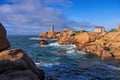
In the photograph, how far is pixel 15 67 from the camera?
1867 centimetres

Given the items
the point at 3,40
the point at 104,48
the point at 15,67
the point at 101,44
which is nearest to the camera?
the point at 15,67

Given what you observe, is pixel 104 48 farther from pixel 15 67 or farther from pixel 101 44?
pixel 15 67

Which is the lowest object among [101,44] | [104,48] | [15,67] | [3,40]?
[104,48]

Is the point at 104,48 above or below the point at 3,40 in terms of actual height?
below

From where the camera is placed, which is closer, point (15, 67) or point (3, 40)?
point (15, 67)

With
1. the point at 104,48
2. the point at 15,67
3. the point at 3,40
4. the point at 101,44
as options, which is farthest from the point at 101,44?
the point at 15,67

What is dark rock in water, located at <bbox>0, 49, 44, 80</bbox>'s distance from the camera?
16719 millimetres

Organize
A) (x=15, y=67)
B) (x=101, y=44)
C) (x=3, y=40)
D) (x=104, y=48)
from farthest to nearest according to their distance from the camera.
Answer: (x=101, y=44), (x=104, y=48), (x=3, y=40), (x=15, y=67)

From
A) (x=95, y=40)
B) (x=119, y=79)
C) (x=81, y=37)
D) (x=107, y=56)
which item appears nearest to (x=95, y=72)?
(x=119, y=79)

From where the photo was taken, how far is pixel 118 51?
53.0 meters

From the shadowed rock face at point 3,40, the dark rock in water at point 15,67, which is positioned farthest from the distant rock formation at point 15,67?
the shadowed rock face at point 3,40

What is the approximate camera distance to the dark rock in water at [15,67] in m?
16.7

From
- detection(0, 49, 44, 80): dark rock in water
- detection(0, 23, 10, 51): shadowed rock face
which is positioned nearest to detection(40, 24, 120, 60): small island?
detection(0, 23, 10, 51): shadowed rock face

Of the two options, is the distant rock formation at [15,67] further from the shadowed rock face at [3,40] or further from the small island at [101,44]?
the small island at [101,44]
